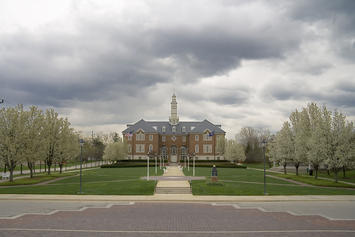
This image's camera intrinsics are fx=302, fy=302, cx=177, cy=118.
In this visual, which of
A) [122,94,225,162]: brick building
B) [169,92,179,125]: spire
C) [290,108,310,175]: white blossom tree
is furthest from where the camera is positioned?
[169,92,179,125]: spire

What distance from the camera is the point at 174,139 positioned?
90062 millimetres

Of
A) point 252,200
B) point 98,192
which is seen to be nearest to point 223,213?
point 252,200

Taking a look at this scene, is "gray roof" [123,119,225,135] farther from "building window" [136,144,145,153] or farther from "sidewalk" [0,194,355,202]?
"sidewalk" [0,194,355,202]

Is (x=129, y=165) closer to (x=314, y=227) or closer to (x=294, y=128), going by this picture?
(x=294, y=128)

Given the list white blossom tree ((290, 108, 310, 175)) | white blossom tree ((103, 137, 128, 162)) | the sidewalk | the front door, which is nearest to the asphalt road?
the sidewalk

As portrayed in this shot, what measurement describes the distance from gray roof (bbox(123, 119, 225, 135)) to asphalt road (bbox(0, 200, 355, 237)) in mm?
66323

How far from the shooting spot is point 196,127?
89.2 metres

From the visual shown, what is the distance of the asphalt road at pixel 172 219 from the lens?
1327 centimetres

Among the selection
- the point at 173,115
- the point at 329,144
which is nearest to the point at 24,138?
the point at 329,144

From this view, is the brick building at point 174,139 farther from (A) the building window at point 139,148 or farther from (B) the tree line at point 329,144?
(B) the tree line at point 329,144

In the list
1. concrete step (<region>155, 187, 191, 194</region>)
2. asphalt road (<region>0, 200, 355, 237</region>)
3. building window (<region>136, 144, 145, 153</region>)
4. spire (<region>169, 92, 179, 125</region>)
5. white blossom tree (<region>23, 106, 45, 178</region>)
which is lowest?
concrete step (<region>155, 187, 191, 194</region>)

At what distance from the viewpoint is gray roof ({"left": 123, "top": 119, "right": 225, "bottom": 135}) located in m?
88.0

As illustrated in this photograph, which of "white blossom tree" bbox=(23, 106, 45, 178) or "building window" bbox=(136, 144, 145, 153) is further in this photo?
"building window" bbox=(136, 144, 145, 153)

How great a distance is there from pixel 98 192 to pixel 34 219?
34.6 feet
